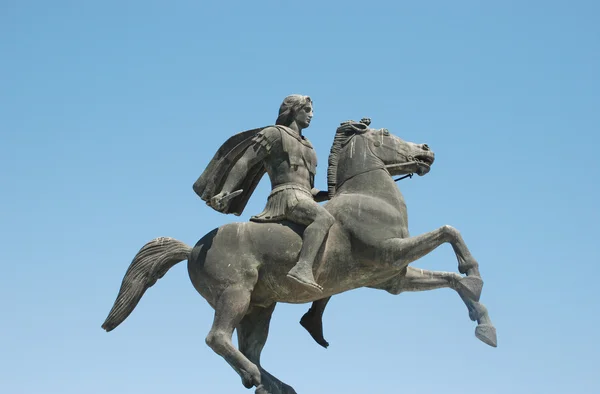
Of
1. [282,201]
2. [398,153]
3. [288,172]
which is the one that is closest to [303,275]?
[282,201]

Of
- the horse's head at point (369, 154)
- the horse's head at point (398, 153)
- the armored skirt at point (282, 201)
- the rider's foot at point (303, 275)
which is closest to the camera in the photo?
the rider's foot at point (303, 275)

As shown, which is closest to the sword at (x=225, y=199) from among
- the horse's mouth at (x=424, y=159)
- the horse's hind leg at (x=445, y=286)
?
the horse's hind leg at (x=445, y=286)

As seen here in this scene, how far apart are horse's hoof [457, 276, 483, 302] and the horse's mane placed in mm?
1876

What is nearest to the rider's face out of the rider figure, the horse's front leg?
the rider figure

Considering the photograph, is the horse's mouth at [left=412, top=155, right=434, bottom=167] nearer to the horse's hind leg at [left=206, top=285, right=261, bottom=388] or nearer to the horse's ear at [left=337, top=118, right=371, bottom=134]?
the horse's ear at [left=337, top=118, right=371, bottom=134]

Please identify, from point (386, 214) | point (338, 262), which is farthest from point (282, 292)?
point (386, 214)

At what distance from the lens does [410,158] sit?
1262 centimetres

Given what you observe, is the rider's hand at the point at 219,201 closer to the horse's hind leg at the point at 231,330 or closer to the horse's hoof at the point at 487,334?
the horse's hind leg at the point at 231,330

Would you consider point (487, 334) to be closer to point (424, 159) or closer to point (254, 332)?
point (424, 159)

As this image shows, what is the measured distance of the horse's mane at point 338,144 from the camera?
41.3 feet

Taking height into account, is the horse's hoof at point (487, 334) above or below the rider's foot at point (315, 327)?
below

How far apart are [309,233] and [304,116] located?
167 centimetres

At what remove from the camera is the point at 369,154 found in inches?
489

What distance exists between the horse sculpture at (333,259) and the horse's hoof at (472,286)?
1 centimetres
